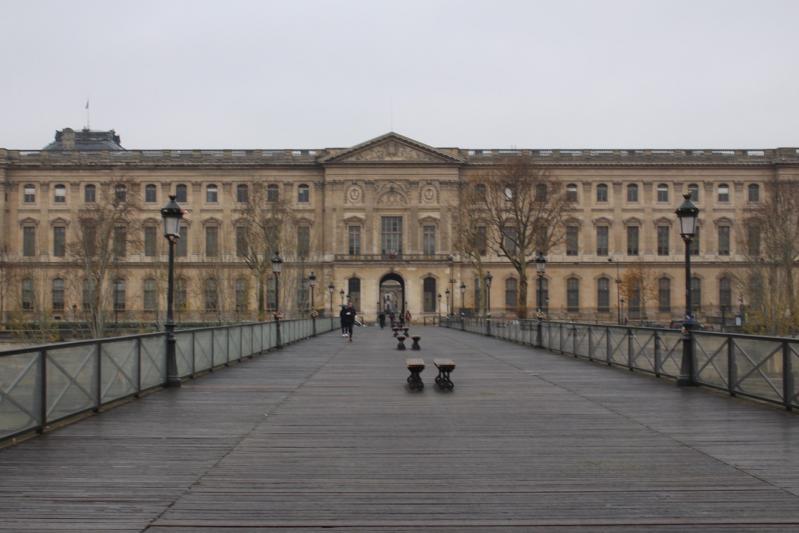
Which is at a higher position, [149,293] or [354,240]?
[354,240]

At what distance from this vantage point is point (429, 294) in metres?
86.5

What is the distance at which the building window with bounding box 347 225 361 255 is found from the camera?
87250 millimetres

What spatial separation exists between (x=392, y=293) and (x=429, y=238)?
12132mm

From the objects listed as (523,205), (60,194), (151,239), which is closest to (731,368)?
(523,205)

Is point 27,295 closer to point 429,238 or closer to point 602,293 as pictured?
point 429,238

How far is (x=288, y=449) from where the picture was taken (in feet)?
32.7

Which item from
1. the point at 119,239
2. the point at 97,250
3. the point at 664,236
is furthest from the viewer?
the point at 664,236

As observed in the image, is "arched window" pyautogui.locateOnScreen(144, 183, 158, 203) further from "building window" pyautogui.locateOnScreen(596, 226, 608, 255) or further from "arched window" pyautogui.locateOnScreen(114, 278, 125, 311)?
"building window" pyautogui.locateOnScreen(596, 226, 608, 255)

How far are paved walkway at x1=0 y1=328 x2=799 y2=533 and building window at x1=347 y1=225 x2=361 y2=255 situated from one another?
71.4 meters

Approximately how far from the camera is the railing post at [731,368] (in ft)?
48.9

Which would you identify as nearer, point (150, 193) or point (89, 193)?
point (89, 193)

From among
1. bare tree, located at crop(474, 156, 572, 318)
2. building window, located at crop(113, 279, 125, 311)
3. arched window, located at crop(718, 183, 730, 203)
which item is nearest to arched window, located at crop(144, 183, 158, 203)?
building window, located at crop(113, 279, 125, 311)

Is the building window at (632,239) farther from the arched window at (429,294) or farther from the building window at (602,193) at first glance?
the arched window at (429,294)

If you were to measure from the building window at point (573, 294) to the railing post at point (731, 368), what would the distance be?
75.0 metres
